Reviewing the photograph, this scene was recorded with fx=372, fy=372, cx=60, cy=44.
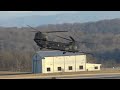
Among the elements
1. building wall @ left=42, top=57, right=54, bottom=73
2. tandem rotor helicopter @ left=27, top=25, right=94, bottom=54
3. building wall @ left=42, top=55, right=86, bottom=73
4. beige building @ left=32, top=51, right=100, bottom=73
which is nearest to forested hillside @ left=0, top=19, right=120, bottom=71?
tandem rotor helicopter @ left=27, top=25, right=94, bottom=54

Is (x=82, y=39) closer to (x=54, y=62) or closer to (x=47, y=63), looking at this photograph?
(x=47, y=63)

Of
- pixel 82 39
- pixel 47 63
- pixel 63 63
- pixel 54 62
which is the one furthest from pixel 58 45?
pixel 63 63

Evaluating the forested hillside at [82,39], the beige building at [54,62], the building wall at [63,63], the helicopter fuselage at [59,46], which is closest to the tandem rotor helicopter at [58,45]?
the helicopter fuselage at [59,46]

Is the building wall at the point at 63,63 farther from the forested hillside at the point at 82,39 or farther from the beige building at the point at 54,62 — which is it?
the forested hillside at the point at 82,39

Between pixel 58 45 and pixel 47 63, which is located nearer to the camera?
pixel 58 45

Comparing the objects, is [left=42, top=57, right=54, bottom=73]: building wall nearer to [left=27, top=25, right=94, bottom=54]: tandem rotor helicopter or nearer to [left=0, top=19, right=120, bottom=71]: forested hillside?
[left=0, top=19, right=120, bottom=71]: forested hillside
